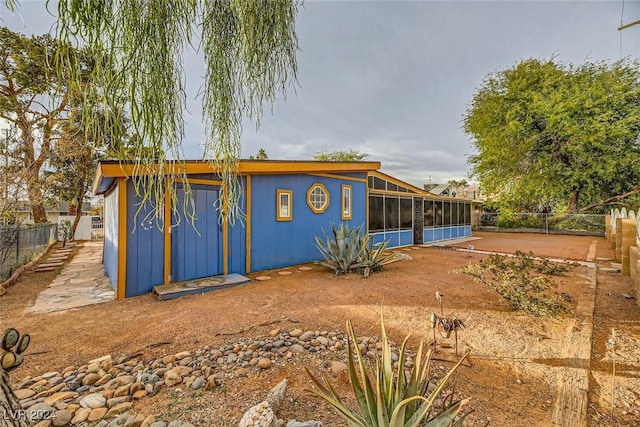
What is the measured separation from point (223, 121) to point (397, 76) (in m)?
7.42

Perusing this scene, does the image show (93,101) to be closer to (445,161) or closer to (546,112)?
(546,112)

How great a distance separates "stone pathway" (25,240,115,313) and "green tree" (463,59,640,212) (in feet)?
63.1

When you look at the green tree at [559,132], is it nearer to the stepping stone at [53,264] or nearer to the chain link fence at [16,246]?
the chain link fence at [16,246]

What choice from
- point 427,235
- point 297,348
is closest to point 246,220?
point 297,348

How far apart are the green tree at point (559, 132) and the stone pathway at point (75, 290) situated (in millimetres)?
19237

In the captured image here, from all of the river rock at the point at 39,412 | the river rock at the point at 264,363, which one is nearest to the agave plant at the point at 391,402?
the river rock at the point at 264,363

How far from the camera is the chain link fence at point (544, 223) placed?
623 inches

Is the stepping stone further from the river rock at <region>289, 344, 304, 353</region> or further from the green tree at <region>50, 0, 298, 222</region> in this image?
the green tree at <region>50, 0, 298, 222</region>

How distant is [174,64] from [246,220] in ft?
15.4

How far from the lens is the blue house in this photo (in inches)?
175

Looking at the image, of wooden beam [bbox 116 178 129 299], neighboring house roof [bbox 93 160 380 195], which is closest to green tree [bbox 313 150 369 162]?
neighboring house roof [bbox 93 160 380 195]

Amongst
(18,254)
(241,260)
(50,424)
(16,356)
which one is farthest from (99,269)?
(16,356)

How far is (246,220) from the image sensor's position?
5.87 m

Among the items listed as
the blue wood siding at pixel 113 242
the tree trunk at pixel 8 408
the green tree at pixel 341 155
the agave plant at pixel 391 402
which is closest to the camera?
the tree trunk at pixel 8 408
